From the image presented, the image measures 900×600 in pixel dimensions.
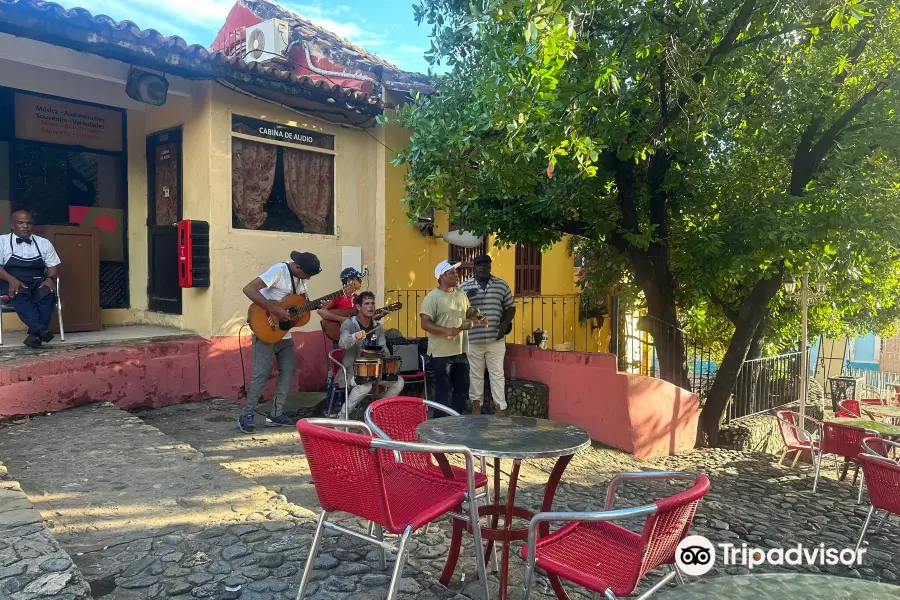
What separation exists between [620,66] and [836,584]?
4.57 m

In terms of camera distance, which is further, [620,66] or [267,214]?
[267,214]

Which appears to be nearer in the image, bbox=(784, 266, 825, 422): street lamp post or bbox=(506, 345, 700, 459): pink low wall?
bbox=(506, 345, 700, 459): pink low wall

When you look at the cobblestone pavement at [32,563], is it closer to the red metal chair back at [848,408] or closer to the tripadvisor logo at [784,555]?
the tripadvisor logo at [784,555]

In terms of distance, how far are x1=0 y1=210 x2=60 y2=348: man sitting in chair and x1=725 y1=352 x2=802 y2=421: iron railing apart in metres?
9.36

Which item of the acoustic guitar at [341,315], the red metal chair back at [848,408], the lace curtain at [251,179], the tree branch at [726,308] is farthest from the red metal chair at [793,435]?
the lace curtain at [251,179]

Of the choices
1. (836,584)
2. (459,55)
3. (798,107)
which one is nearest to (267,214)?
(459,55)

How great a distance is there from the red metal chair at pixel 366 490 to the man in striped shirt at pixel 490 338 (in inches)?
164

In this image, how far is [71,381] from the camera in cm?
591

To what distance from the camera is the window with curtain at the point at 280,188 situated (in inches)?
297

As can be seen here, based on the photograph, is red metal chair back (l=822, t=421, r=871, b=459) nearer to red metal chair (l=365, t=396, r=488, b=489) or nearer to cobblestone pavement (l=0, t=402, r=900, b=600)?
cobblestone pavement (l=0, t=402, r=900, b=600)

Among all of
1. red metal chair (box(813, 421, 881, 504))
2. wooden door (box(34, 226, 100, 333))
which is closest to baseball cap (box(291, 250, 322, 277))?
wooden door (box(34, 226, 100, 333))

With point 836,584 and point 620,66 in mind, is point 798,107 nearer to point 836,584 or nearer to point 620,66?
point 620,66

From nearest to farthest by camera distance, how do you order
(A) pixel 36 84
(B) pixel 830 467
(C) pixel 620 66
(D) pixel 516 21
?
(D) pixel 516 21
(C) pixel 620 66
(A) pixel 36 84
(B) pixel 830 467

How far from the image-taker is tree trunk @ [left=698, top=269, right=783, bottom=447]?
8367 mm
